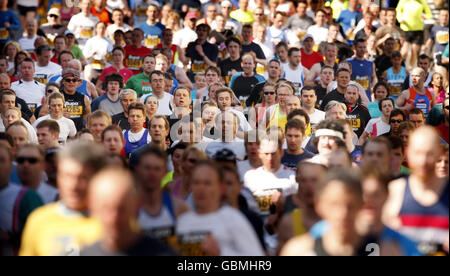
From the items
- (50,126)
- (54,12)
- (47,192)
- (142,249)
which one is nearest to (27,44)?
(54,12)

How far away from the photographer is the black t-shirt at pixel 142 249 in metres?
5.00

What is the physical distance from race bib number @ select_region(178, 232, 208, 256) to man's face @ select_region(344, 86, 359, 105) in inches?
266

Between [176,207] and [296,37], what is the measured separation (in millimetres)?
12025

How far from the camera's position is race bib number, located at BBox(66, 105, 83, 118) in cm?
1217

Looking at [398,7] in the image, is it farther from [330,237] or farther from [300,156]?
[330,237]

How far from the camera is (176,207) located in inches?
235

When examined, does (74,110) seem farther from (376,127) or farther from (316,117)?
(376,127)

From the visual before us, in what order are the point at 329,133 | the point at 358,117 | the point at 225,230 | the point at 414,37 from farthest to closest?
the point at 414,37 → the point at 358,117 → the point at 329,133 → the point at 225,230

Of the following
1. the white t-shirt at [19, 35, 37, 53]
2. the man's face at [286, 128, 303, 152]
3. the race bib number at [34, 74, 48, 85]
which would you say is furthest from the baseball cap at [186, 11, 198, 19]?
the man's face at [286, 128, 303, 152]

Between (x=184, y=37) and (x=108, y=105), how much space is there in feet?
16.2

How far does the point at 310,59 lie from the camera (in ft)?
52.9

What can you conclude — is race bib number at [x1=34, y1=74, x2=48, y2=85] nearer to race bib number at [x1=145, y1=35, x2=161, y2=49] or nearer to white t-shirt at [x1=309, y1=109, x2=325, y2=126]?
race bib number at [x1=145, y1=35, x2=161, y2=49]

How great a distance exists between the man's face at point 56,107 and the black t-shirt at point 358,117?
3.84 meters

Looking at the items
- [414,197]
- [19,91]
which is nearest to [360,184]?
[414,197]
